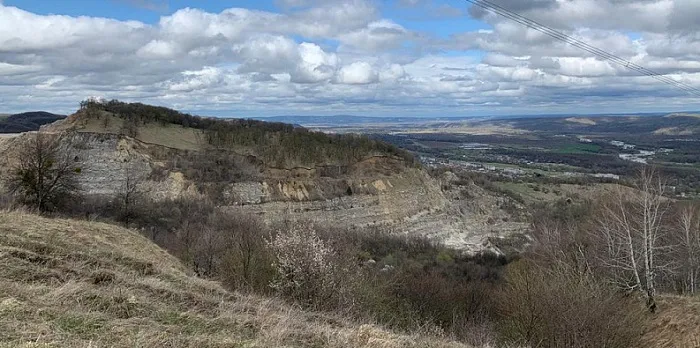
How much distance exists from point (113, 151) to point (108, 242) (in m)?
40.8

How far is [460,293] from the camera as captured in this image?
3097cm

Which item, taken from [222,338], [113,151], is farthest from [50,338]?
[113,151]

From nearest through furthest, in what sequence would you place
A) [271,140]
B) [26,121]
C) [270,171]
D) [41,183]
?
[41,183]
[270,171]
[271,140]
[26,121]

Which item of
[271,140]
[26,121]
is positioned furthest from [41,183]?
[26,121]

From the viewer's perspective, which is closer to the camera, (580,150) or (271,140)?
(271,140)

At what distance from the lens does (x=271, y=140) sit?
210 feet

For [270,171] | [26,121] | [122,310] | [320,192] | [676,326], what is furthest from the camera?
[26,121]

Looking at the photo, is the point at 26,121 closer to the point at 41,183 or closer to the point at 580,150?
the point at 41,183

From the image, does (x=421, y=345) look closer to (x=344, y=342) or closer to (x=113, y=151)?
(x=344, y=342)

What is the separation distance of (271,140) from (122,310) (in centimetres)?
5524

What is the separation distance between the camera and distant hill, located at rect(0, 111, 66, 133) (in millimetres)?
84750

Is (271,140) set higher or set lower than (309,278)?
higher

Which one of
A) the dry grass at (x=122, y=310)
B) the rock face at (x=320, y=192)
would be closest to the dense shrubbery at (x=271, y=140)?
the rock face at (x=320, y=192)

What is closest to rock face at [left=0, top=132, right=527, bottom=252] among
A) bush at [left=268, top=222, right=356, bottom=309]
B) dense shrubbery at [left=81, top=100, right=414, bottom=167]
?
dense shrubbery at [left=81, top=100, right=414, bottom=167]
